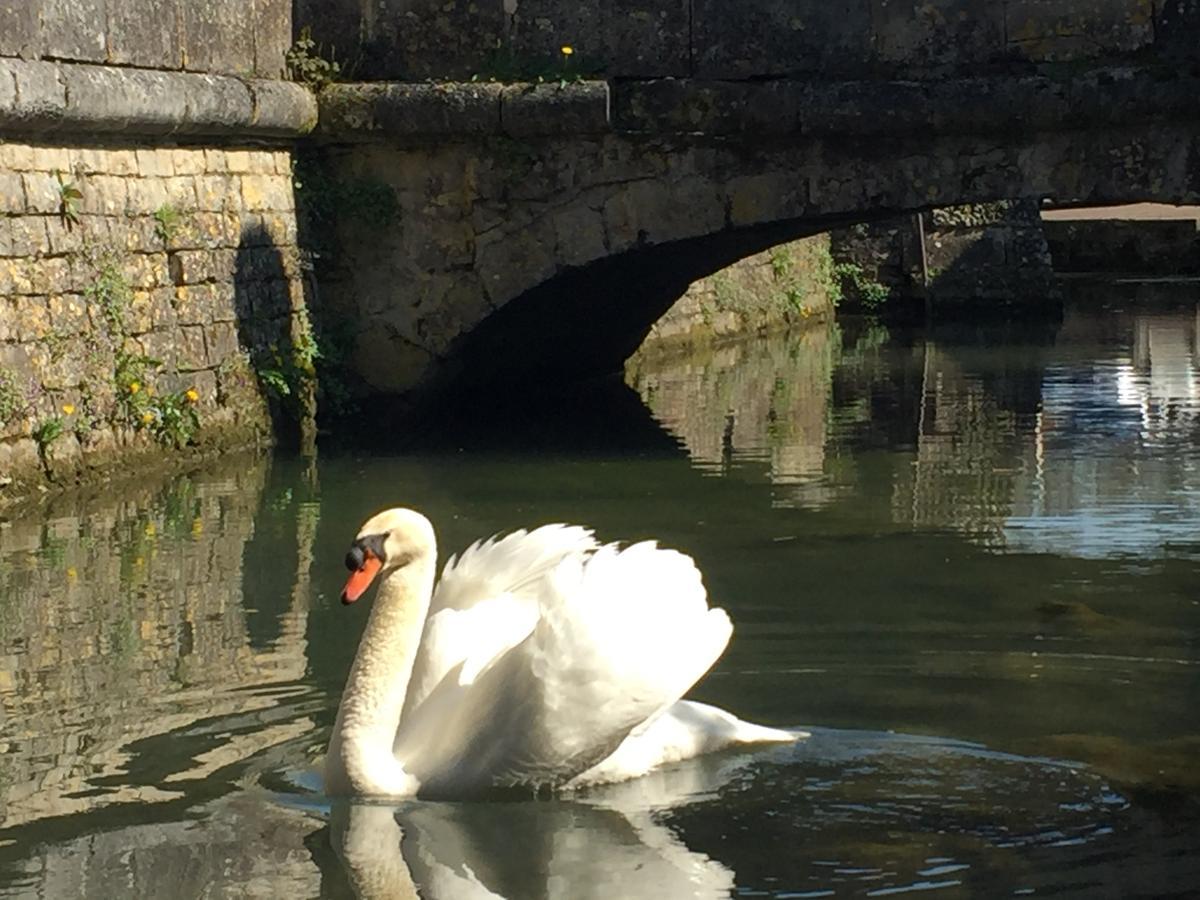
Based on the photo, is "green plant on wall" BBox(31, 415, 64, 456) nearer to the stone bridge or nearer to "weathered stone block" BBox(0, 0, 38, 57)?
"weathered stone block" BBox(0, 0, 38, 57)

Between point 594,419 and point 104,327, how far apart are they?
129 inches

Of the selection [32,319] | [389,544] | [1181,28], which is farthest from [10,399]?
[1181,28]

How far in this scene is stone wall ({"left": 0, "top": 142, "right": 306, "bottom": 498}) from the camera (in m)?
9.18

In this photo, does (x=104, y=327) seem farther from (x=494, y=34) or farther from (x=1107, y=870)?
(x=1107, y=870)

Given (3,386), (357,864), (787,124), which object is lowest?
(357,864)

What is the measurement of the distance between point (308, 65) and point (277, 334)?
1359mm

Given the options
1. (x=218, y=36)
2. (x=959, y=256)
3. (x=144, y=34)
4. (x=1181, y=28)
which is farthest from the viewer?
(x=959, y=256)

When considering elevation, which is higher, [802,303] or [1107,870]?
[802,303]

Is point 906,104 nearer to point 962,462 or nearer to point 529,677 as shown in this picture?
point 962,462

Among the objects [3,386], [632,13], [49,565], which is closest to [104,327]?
[3,386]

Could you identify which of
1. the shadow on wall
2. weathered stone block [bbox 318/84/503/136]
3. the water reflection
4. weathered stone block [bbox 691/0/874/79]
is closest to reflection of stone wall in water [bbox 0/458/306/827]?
the shadow on wall

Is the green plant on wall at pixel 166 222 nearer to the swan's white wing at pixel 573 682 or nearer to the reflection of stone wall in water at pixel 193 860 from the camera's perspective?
the swan's white wing at pixel 573 682

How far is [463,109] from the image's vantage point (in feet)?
37.6

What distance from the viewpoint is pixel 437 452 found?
35.7 ft
